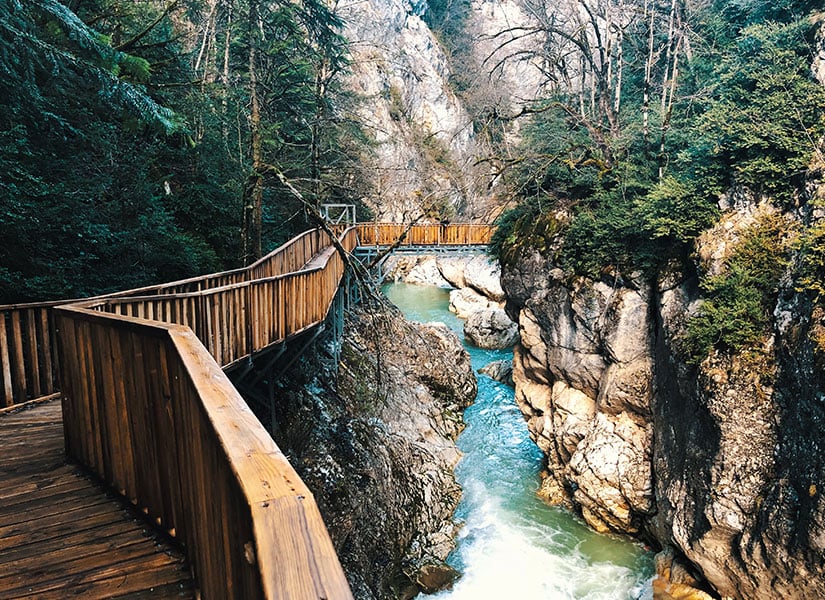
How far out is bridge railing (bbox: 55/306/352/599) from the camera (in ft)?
3.20

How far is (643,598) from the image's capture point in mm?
8125

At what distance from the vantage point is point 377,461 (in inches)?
370

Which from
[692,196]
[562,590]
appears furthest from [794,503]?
[692,196]

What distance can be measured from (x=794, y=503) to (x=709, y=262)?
410cm

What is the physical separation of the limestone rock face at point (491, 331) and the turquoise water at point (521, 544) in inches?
326

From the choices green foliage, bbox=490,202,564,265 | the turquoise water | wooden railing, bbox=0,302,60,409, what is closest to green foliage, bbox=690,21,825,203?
green foliage, bbox=490,202,564,265

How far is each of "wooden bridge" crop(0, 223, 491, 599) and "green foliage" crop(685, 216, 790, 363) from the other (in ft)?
26.2

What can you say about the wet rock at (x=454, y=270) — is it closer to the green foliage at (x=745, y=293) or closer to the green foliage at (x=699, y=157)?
the green foliage at (x=699, y=157)

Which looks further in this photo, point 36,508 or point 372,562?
point 372,562

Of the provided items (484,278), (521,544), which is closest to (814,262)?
(521,544)

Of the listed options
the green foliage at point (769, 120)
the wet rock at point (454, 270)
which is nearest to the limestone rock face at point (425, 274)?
the wet rock at point (454, 270)

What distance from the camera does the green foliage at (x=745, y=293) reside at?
25.5 ft

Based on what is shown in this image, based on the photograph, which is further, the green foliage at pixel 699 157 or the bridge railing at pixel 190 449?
the green foliage at pixel 699 157

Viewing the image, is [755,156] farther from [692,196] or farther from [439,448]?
Result: [439,448]
